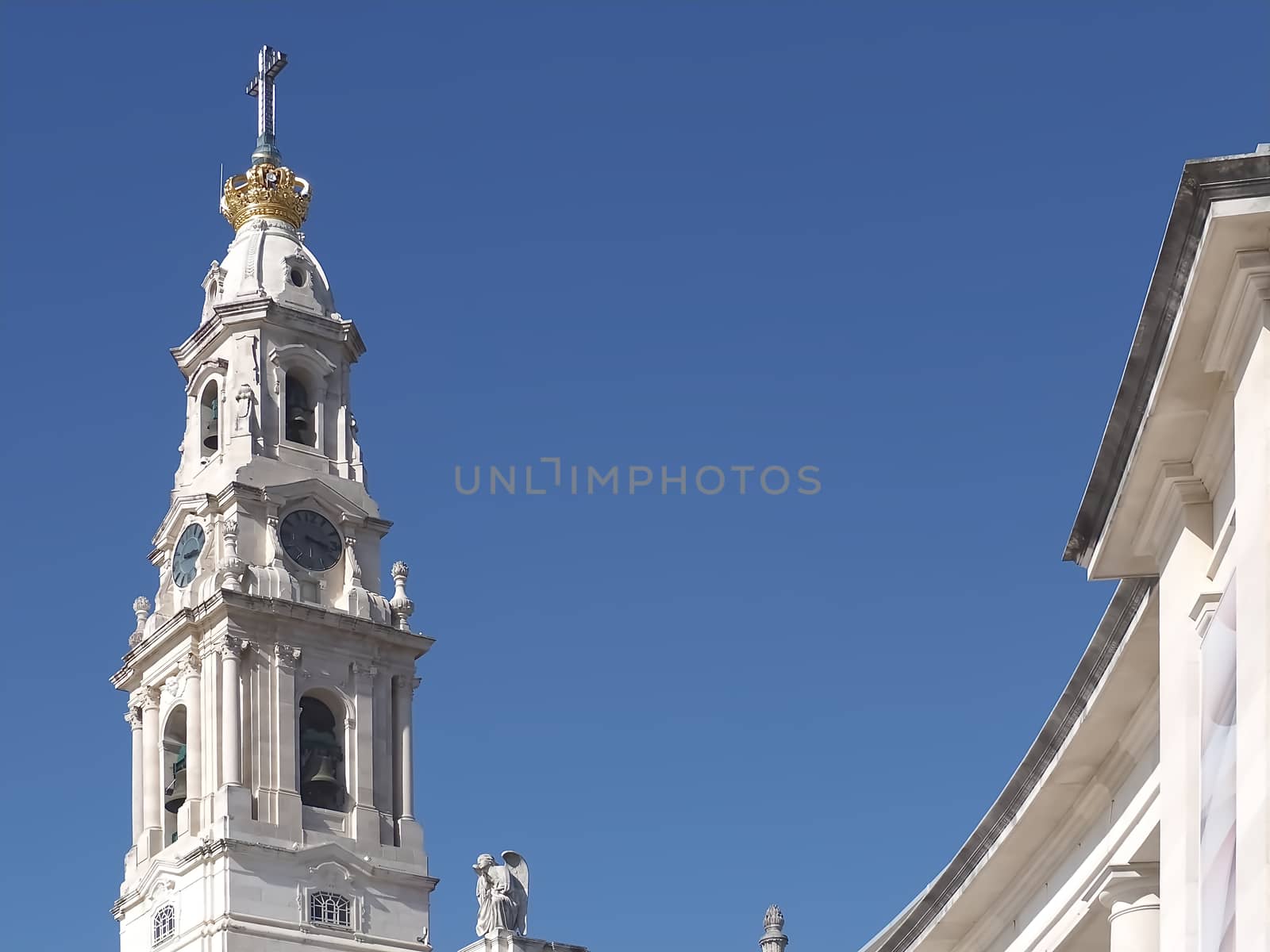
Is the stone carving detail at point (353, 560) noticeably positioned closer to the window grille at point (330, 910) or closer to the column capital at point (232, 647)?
the column capital at point (232, 647)

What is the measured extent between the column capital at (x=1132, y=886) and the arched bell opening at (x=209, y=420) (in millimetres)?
65146

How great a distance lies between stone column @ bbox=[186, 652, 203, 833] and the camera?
271 feet

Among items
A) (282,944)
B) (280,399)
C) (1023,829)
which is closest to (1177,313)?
(1023,829)

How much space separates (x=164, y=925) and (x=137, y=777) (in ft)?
19.7

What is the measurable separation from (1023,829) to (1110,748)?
8.56ft

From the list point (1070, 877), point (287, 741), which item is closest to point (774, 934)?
point (1070, 877)

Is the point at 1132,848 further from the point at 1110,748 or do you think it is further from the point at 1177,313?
the point at 1177,313

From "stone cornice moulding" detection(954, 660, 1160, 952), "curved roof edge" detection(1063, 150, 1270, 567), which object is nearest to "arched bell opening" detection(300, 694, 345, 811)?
"stone cornice moulding" detection(954, 660, 1160, 952)

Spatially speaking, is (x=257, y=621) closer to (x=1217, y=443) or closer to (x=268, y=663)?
(x=268, y=663)

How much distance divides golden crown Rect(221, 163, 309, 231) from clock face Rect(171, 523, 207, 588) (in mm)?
12410

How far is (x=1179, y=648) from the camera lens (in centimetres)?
2314

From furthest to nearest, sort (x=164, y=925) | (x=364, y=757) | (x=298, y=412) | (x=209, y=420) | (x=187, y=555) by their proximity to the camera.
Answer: (x=209, y=420)
(x=298, y=412)
(x=187, y=555)
(x=364, y=757)
(x=164, y=925)

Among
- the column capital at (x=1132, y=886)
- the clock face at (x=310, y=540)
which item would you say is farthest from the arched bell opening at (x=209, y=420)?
the column capital at (x=1132, y=886)

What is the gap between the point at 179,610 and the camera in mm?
84500
